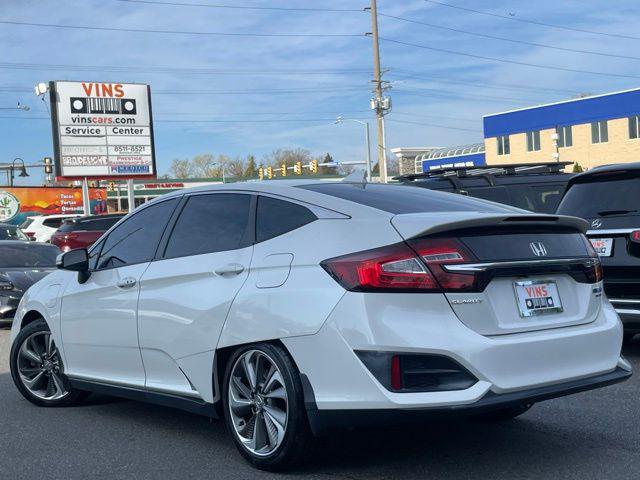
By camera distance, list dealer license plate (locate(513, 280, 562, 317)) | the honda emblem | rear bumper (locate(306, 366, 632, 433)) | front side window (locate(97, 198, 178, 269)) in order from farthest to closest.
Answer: front side window (locate(97, 198, 178, 269)) < the honda emblem < dealer license plate (locate(513, 280, 562, 317)) < rear bumper (locate(306, 366, 632, 433))

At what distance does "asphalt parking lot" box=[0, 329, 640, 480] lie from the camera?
14.5 ft

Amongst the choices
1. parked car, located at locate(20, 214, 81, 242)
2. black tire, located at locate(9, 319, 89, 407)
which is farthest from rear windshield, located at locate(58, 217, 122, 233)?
black tire, located at locate(9, 319, 89, 407)

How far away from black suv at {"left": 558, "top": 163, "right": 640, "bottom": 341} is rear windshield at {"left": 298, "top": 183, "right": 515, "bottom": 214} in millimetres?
2746

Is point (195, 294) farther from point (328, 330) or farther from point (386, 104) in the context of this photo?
point (386, 104)

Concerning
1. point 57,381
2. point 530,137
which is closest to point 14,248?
point 57,381

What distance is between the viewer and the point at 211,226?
5035 millimetres

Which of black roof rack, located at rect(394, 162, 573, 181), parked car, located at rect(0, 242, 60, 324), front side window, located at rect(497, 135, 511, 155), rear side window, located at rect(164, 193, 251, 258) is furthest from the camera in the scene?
front side window, located at rect(497, 135, 511, 155)

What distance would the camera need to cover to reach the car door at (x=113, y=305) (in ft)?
17.6

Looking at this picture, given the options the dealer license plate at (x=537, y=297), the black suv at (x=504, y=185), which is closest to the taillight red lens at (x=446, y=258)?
the dealer license plate at (x=537, y=297)

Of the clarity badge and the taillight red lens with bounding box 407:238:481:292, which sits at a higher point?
the clarity badge

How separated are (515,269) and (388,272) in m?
0.68

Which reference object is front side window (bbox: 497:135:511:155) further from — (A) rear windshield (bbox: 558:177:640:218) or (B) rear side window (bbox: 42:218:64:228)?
(A) rear windshield (bbox: 558:177:640:218)

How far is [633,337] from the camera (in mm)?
8758

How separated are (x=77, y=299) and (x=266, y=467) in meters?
2.26
